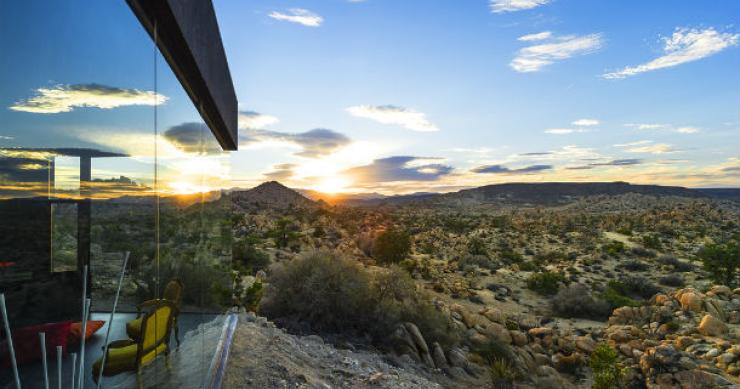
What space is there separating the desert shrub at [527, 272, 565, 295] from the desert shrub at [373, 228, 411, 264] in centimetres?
632

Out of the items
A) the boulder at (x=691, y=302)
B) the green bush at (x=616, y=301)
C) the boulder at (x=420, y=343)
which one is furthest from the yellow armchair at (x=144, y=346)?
the green bush at (x=616, y=301)

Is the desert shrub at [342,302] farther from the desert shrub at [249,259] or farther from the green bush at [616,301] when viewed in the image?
the green bush at [616,301]

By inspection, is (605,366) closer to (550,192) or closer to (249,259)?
(249,259)

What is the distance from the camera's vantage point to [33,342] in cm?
180

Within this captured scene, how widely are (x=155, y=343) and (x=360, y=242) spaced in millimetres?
24182

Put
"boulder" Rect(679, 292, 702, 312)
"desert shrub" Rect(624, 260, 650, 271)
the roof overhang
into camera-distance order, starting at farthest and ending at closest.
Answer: "desert shrub" Rect(624, 260, 650, 271)
"boulder" Rect(679, 292, 702, 312)
the roof overhang

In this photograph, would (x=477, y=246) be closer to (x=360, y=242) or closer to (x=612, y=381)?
(x=360, y=242)

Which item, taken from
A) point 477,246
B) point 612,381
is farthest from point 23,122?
point 477,246

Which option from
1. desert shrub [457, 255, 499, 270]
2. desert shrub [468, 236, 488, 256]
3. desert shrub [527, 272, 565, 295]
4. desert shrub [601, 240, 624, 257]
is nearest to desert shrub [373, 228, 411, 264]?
desert shrub [457, 255, 499, 270]

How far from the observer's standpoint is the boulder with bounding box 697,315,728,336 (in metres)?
13.1

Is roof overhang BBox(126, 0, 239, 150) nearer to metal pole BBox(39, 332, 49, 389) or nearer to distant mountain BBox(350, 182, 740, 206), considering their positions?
metal pole BBox(39, 332, 49, 389)

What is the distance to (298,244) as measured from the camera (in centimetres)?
2488

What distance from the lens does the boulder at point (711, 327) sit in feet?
43.0

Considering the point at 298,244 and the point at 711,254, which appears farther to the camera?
the point at 298,244
